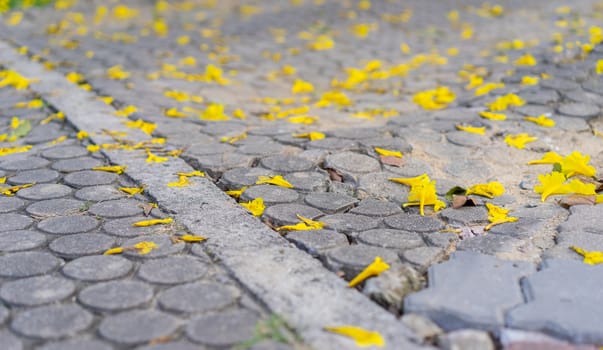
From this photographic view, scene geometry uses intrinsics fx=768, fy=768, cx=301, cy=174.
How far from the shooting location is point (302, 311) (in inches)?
82.6

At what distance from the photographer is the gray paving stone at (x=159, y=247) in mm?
2480

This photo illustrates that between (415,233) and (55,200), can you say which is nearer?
(415,233)

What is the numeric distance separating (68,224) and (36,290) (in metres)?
0.54

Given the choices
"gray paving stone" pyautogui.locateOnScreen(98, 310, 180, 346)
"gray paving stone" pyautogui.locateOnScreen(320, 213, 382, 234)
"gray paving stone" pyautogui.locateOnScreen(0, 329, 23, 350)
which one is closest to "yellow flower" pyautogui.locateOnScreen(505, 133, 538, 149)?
"gray paving stone" pyautogui.locateOnScreen(320, 213, 382, 234)

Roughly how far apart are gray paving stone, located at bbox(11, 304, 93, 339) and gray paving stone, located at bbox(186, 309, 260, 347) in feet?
0.97

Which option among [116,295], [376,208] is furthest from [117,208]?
[376,208]

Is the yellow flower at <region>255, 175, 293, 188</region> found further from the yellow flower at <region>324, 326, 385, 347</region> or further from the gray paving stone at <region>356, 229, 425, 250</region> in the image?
the yellow flower at <region>324, 326, 385, 347</region>

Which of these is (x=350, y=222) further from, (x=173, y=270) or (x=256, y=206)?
(x=173, y=270)

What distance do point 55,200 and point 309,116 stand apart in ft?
5.86

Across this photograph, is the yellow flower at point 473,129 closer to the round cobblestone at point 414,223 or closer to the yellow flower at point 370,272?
the round cobblestone at point 414,223

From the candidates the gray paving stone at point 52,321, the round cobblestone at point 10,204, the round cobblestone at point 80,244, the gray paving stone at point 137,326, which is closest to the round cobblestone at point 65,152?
the round cobblestone at point 10,204

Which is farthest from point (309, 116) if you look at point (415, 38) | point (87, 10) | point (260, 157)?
point (87, 10)

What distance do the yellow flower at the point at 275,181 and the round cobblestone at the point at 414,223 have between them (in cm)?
53

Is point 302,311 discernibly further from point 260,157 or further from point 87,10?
point 87,10
